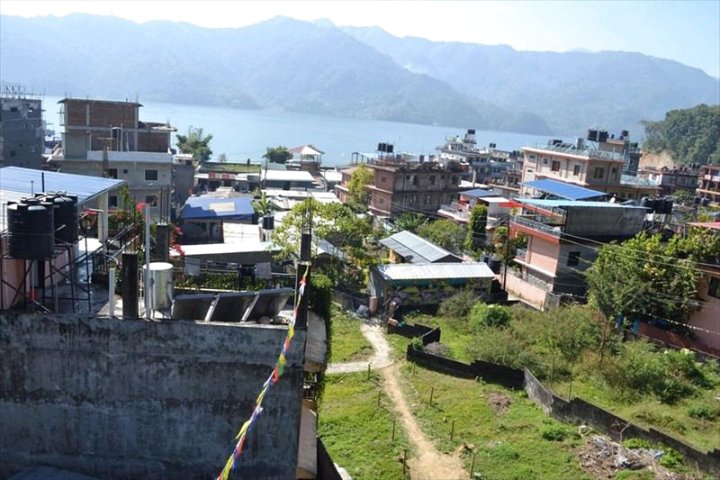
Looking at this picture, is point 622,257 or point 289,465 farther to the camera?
point 622,257

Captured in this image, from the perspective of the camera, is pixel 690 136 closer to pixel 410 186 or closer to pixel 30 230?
pixel 410 186

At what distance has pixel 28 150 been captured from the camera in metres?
53.9

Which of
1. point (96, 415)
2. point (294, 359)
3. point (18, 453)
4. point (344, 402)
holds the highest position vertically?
point (294, 359)

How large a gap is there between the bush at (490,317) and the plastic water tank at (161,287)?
16669mm

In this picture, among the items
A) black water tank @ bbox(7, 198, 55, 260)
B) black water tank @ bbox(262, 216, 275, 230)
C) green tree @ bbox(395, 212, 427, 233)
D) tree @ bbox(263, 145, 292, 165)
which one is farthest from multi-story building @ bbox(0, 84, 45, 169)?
black water tank @ bbox(7, 198, 55, 260)

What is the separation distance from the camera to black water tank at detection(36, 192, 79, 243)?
10438 millimetres

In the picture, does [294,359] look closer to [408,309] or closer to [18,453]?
[18,453]

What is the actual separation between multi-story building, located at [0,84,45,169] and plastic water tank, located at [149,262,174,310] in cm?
4803

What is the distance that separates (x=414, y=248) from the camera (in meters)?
33.9

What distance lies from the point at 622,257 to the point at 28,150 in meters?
50.2

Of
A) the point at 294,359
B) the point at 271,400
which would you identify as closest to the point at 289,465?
the point at 271,400

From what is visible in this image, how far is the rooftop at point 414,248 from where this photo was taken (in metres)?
32.2

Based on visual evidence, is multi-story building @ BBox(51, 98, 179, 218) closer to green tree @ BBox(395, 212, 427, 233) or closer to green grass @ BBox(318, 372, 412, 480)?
Result: green tree @ BBox(395, 212, 427, 233)

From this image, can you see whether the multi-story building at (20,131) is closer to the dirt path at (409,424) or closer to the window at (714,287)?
Answer: the dirt path at (409,424)
